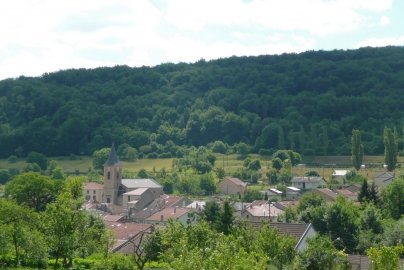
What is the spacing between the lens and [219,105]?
170 meters

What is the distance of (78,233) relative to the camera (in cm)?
3322

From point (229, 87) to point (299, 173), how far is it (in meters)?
72.1

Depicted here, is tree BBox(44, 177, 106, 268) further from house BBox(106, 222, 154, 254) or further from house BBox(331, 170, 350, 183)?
house BBox(331, 170, 350, 183)

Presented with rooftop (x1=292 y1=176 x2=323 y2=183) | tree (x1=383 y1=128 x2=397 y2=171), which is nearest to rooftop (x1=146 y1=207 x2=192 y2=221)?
rooftop (x1=292 y1=176 x2=323 y2=183)

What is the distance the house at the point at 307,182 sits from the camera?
9738 cm

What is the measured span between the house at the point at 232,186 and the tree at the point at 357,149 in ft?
59.2

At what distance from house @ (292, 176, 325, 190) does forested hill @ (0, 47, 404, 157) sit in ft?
84.1

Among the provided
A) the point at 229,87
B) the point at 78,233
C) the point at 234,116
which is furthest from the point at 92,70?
the point at 78,233

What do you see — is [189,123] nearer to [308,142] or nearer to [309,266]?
Result: [308,142]

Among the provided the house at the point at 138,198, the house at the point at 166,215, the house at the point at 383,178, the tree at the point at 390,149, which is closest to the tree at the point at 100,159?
the house at the point at 138,198

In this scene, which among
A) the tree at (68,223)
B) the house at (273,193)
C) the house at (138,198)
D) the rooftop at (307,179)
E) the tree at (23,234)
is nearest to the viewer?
the tree at (68,223)

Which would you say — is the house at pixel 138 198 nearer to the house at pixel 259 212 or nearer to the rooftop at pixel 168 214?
the rooftop at pixel 168 214

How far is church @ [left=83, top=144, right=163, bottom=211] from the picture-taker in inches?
3548

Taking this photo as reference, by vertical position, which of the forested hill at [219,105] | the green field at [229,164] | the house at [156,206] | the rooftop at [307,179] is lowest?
the house at [156,206]
